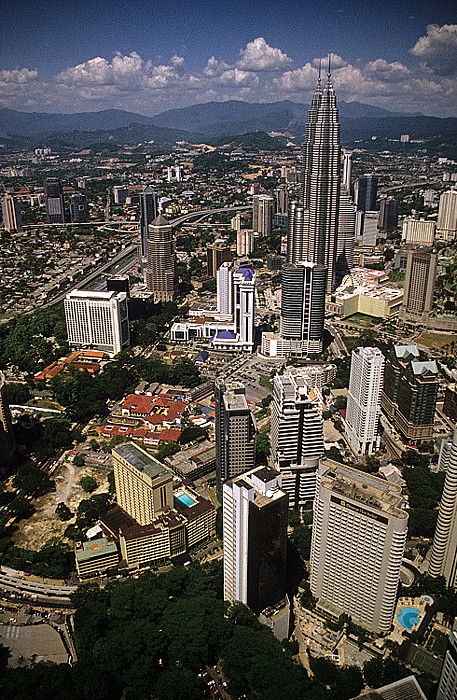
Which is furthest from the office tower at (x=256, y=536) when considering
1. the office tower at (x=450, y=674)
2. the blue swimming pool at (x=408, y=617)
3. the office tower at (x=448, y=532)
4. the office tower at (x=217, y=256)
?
Result: the office tower at (x=217, y=256)

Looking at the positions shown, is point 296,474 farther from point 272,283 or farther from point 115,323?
point 272,283

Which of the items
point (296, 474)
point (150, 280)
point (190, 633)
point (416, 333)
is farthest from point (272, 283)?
point (190, 633)

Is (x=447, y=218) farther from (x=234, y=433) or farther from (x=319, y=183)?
(x=234, y=433)

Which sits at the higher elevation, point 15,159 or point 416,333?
point 15,159

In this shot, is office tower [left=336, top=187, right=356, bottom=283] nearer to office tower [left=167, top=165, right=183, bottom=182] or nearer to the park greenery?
the park greenery

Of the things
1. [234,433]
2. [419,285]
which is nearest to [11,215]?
[419,285]

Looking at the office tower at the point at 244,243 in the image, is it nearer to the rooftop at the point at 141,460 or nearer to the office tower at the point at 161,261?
the office tower at the point at 161,261
